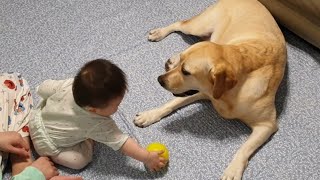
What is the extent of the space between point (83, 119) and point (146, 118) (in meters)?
0.40

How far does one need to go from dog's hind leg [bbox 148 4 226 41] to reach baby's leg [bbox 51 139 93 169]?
2.46 ft

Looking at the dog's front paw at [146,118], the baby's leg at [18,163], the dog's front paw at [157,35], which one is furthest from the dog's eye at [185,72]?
the baby's leg at [18,163]

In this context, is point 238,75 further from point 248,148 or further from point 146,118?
point 146,118

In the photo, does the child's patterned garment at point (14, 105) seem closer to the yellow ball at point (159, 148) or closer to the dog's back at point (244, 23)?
the yellow ball at point (159, 148)

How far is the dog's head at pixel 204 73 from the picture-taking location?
4.92ft

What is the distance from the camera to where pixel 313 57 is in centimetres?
206

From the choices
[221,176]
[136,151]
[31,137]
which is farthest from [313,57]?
[31,137]

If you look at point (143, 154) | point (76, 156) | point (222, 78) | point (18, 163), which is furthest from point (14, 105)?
point (222, 78)

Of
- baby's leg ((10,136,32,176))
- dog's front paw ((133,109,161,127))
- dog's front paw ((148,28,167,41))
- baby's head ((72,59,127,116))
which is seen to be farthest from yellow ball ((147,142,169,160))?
dog's front paw ((148,28,167,41))

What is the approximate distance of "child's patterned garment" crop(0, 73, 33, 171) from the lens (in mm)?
1664

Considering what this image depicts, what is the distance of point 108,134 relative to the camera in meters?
1.51

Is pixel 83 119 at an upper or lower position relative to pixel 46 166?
upper

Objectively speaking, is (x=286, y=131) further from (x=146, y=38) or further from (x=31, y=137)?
(x=31, y=137)

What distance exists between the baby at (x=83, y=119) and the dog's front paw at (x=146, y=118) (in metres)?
0.23
